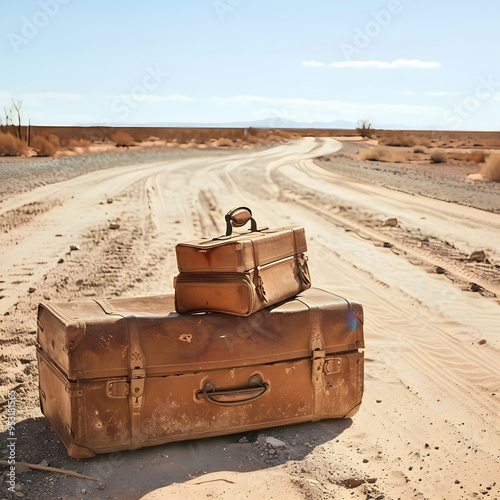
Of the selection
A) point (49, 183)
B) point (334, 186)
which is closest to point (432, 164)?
point (334, 186)

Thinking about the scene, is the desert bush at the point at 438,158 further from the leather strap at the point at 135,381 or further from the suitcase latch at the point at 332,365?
the leather strap at the point at 135,381

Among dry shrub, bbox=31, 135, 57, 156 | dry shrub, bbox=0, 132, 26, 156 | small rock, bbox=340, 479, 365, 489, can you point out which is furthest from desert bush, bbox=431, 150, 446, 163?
small rock, bbox=340, 479, 365, 489

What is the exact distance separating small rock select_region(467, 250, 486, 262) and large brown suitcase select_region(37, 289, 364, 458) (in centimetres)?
581

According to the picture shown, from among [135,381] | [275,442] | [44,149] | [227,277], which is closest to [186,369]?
[135,381]

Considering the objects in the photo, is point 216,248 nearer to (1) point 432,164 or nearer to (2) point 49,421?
(2) point 49,421

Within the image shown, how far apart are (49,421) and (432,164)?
2922 cm

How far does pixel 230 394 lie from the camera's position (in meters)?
4.03

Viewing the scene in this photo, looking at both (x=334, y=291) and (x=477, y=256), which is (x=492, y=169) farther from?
(x=334, y=291)

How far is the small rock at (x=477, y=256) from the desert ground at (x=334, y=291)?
5 cm

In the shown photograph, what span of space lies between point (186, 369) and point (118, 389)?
1.34ft

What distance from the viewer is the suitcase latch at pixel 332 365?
4340 millimetres

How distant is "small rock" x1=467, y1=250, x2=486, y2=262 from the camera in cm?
969

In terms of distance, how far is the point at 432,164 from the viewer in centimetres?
3128

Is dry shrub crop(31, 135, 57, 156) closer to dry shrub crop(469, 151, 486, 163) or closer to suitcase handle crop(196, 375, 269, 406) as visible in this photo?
dry shrub crop(469, 151, 486, 163)
